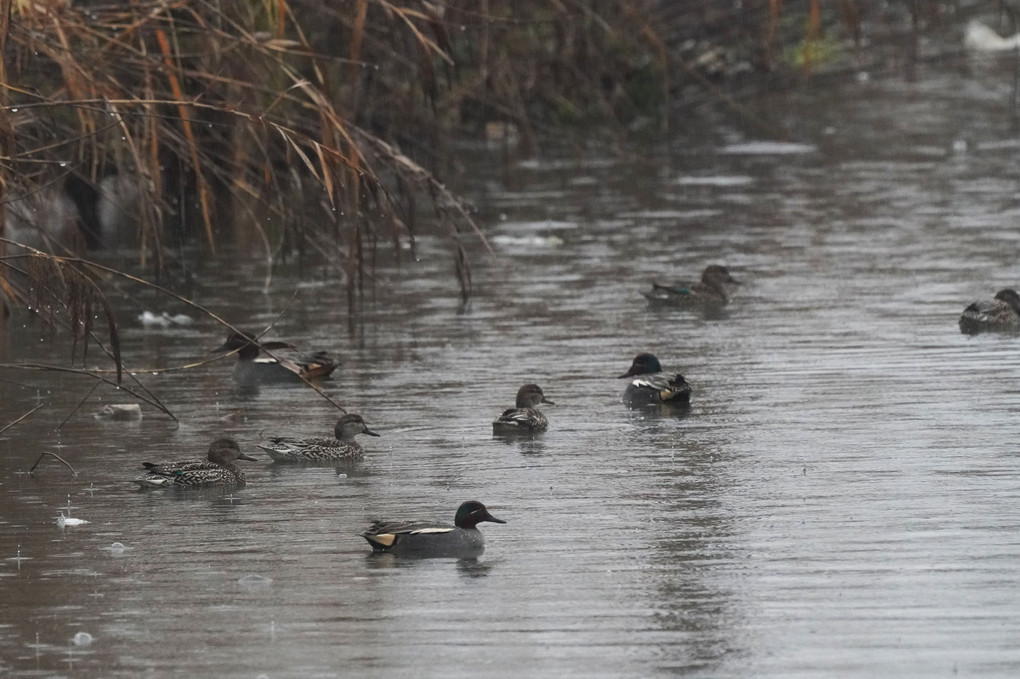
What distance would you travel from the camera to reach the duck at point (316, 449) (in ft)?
40.3

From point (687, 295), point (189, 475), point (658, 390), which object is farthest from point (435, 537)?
point (687, 295)

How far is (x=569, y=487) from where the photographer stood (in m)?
11.4

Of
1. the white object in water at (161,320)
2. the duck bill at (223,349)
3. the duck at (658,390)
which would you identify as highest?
the duck at (658,390)

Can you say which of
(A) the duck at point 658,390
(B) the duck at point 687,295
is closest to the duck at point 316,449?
(A) the duck at point 658,390

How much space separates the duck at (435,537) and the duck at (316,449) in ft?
7.78

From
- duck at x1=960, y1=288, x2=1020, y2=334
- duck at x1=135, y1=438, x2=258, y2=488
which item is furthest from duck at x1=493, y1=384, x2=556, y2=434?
duck at x1=960, y1=288, x2=1020, y2=334

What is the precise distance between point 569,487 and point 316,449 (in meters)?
1.62

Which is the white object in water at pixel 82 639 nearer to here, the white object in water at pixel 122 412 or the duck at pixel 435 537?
the duck at pixel 435 537

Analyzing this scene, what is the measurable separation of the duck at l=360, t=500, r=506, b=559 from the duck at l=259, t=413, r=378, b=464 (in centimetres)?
237

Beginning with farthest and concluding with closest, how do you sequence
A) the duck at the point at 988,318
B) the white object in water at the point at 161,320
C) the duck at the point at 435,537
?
the white object in water at the point at 161,320, the duck at the point at 988,318, the duck at the point at 435,537

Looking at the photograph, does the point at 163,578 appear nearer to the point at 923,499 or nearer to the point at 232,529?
the point at 232,529

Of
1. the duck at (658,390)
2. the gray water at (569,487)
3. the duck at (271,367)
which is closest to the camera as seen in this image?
the gray water at (569,487)

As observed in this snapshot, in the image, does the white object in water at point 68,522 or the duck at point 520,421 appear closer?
the white object in water at point 68,522

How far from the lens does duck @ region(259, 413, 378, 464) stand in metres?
12.3
